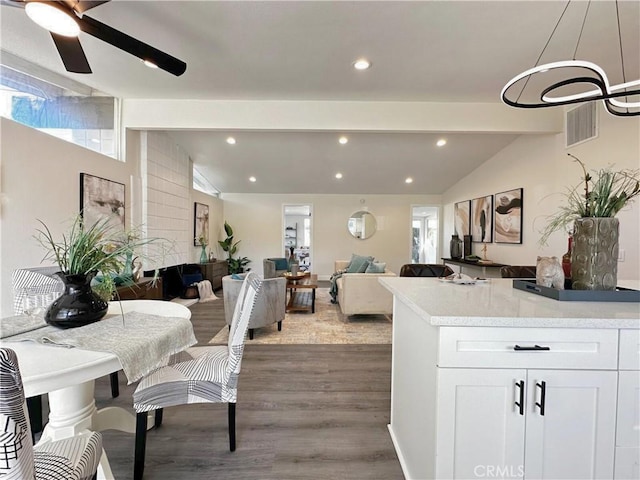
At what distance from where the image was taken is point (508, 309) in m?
1.19

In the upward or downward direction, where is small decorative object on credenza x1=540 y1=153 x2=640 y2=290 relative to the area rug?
upward

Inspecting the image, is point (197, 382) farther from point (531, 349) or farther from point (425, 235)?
point (425, 235)

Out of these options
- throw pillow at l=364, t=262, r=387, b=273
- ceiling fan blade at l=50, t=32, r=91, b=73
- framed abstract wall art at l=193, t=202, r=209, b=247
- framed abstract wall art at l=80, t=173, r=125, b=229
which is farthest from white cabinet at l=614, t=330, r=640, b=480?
framed abstract wall art at l=193, t=202, r=209, b=247

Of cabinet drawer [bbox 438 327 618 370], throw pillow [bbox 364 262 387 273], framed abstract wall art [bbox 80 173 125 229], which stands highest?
framed abstract wall art [bbox 80 173 125 229]

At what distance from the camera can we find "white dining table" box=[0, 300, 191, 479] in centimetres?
100

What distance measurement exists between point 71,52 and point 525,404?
3047 millimetres

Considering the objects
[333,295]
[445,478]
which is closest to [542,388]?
[445,478]

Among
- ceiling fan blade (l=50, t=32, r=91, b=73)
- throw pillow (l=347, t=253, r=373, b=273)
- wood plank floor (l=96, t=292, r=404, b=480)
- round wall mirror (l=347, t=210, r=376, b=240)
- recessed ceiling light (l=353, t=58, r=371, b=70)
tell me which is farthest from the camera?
round wall mirror (l=347, t=210, r=376, b=240)

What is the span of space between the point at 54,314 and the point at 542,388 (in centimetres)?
214

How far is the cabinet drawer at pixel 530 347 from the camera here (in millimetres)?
1083

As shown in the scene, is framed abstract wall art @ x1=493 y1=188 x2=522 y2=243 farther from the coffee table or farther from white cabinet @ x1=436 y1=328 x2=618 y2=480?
white cabinet @ x1=436 y1=328 x2=618 y2=480

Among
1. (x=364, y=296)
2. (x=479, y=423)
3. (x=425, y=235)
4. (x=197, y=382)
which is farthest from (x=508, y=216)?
(x=197, y=382)

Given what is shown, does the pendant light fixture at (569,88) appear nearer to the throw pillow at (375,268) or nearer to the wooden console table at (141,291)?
the throw pillow at (375,268)

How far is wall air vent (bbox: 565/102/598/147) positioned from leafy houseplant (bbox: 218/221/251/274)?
672cm
